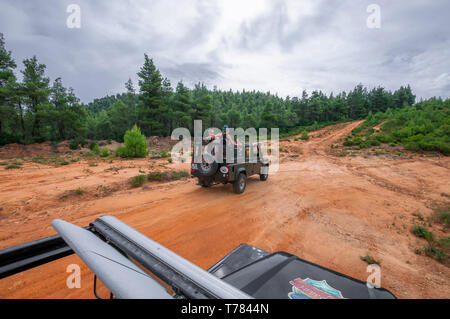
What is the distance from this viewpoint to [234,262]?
2.14 m

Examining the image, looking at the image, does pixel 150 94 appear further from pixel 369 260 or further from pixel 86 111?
pixel 369 260

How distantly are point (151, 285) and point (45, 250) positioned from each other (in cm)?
101

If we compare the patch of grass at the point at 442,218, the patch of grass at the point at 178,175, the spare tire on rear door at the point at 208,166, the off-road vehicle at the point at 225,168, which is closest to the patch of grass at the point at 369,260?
the patch of grass at the point at 442,218

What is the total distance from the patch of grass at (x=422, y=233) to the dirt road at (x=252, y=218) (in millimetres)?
139

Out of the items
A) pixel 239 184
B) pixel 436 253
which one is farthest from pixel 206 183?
pixel 436 253

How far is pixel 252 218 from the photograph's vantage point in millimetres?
4969

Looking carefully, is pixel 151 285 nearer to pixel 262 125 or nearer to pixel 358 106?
pixel 262 125

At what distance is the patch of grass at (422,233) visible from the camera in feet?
13.6

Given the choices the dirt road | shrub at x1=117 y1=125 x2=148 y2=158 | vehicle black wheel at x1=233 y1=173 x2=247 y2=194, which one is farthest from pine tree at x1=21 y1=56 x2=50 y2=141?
vehicle black wheel at x1=233 y1=173 x2=247 y2=194

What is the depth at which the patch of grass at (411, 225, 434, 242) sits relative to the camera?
4.15m

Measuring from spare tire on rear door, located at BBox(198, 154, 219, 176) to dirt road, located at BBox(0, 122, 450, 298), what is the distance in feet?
2.63

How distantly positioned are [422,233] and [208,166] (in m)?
5.43

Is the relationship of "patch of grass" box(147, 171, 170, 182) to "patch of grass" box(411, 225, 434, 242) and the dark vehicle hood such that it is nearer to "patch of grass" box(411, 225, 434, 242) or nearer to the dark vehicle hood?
the dark vehicle hood
